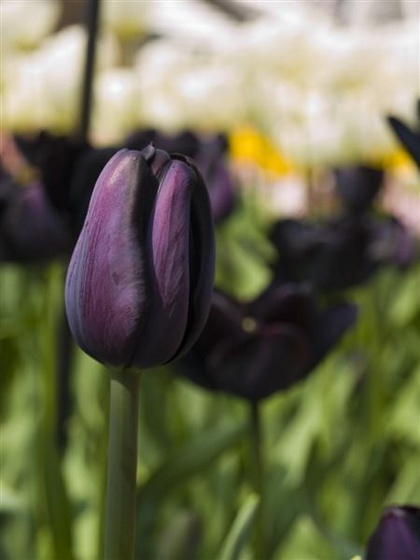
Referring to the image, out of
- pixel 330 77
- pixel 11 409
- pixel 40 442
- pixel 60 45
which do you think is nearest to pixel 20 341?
pixel 11 409

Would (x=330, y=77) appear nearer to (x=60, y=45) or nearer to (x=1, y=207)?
(x=60, y=45)

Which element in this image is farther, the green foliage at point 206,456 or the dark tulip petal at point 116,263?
the green foliage at point 206,456

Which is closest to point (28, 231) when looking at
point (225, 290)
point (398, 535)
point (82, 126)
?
point (82, 126)

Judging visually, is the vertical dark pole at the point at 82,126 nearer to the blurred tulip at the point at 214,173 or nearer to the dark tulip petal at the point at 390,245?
the blurred tulip at the point at 214,173

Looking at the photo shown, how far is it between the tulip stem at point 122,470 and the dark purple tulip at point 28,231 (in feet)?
1.64

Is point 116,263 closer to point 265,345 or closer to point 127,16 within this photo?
point 265,345

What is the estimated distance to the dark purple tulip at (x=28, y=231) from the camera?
0.92 m

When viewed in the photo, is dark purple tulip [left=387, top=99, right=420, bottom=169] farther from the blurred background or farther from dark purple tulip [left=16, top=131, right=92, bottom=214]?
dark purple tulip [left=16, top=131, right=92, bottom=214]

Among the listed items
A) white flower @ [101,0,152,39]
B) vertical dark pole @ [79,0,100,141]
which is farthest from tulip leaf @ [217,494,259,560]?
white flower @ [101,0,152,39]

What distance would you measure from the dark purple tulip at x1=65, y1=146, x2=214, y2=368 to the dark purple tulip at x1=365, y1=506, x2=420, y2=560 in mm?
92

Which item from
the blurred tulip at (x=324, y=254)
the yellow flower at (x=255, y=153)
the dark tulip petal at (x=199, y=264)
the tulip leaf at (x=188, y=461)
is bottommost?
the yellow flower at (x=255, y=153)

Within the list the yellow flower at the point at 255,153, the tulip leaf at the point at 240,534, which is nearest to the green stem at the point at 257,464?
the tulip leaf at the point at 240,534

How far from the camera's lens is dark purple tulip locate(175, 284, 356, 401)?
63 cm

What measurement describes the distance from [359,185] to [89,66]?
643mm
